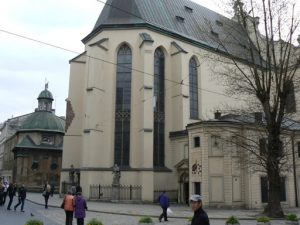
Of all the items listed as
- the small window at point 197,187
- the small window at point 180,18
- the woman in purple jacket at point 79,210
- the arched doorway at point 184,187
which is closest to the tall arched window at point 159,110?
the arched doorway at point 184,187

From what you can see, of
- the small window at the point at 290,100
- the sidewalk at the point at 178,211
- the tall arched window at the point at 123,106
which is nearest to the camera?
the sidewalk at the point at 178,211

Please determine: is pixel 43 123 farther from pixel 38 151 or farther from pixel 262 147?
pixel 262 147

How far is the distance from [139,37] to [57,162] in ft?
106

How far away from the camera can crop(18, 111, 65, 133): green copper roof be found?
204 ft

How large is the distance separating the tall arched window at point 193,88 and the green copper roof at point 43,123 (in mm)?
31877

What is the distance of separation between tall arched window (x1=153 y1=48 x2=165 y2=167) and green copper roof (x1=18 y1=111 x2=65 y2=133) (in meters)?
31.7

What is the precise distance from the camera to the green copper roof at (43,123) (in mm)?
62156

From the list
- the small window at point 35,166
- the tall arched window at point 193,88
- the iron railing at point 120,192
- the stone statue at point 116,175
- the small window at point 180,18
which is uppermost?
the small window at point 180,18

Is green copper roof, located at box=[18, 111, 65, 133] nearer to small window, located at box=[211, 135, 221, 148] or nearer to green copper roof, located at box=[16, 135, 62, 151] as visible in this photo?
green copper roof, located at box=[16, 135, 62, 151]

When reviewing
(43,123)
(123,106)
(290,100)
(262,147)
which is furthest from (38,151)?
(262,147)

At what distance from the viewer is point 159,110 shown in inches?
1400

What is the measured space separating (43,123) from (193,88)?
3336 centimetres

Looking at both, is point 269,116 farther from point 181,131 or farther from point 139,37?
point 139,37

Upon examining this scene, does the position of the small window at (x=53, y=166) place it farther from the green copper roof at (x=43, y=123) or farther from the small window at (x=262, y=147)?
the small window at (x=262, y=147)
